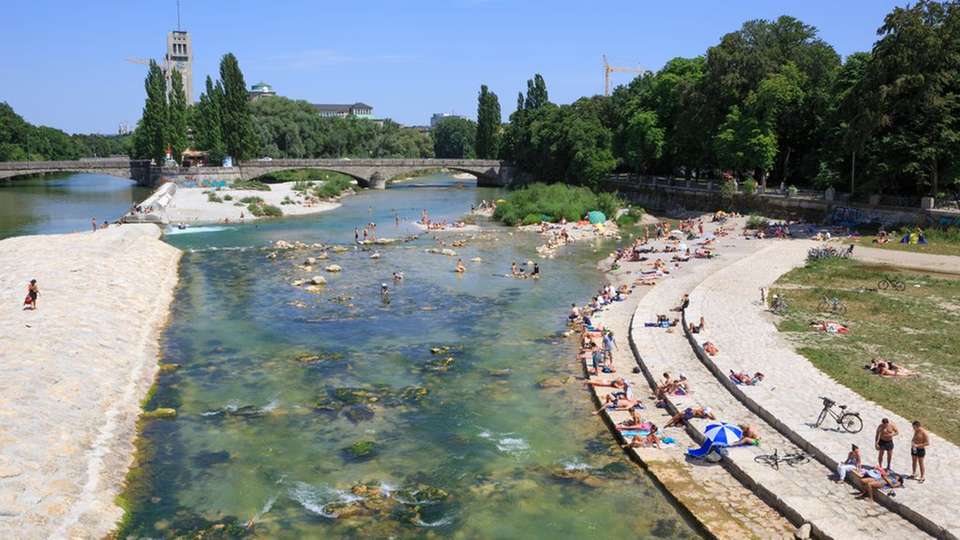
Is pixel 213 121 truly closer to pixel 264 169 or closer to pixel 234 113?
pixel 234 113

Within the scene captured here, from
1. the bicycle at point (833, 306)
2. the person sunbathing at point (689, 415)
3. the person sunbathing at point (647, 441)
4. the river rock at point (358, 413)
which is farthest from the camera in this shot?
the bicycle at point (833, 306)

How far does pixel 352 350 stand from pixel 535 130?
287 ft

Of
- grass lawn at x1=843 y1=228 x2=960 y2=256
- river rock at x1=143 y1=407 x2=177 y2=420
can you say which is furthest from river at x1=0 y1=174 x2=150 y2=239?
grass lawn at x1=843 y1=228 x2=960 y2=256

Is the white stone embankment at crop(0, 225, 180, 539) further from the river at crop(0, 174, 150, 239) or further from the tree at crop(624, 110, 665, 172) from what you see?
the tree at crop(624, 110, 665, 172)

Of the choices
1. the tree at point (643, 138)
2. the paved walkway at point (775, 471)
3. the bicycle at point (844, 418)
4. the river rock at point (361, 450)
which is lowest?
the river rock at point (361, 450)

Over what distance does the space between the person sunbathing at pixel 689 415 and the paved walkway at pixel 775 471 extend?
247 millimetres

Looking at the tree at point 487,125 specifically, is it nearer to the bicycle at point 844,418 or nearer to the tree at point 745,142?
the tree at point 745,142

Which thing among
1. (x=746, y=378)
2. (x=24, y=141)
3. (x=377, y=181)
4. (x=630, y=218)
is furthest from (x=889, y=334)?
(x=24, y=141)

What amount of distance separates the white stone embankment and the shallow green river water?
1.05 m

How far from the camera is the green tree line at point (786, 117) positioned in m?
54.4

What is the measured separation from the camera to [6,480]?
19.0 metres

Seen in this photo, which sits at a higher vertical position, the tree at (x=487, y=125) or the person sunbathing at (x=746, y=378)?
the tree at (x=487, y=125)

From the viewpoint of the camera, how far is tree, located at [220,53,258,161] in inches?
4493

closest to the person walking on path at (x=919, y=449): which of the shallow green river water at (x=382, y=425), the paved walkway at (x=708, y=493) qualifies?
the paved walkway at (x=708, y=493)
